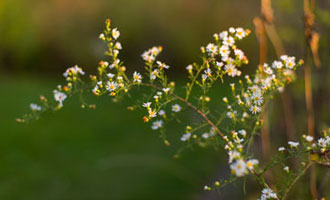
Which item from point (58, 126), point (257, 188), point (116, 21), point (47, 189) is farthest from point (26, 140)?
point (116, 21)

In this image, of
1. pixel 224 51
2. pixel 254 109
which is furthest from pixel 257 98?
pixel 224 51

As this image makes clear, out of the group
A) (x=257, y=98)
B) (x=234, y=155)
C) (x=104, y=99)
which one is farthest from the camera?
(x=104, y=99)

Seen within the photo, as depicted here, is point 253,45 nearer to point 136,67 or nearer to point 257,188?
point 136,67

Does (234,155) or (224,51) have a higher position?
(224,51)

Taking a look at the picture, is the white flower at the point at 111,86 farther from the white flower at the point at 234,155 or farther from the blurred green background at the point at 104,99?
the blurred green background at the point at 104,99

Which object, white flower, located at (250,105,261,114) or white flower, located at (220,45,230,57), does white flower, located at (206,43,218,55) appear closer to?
white flower, located at (220,45,230,57)

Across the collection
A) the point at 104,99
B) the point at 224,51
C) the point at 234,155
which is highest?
the point at 104,99

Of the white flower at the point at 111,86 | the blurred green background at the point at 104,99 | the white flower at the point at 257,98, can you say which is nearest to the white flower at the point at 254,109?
the white flower at the point at 257,98

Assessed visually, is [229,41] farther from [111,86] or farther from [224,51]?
[111,86]

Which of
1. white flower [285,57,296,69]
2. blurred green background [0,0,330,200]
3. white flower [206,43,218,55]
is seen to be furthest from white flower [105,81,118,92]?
blurred green background [0,0,330,200]
